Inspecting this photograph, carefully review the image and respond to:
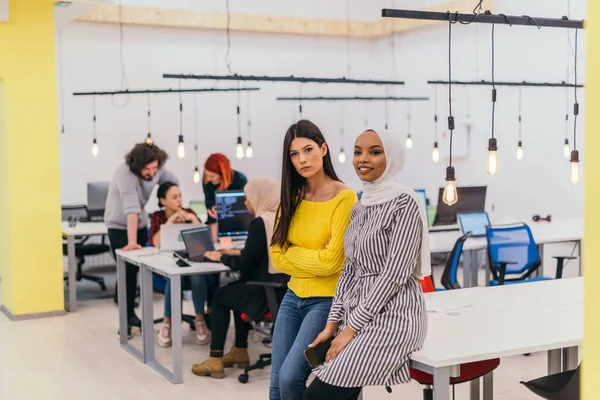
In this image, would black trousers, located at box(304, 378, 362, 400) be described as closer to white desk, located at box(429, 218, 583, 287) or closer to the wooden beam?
white desk, located at box(429, 218, 583, 287)

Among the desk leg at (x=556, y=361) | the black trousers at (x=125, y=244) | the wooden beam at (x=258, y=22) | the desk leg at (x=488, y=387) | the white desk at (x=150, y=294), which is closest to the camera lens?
the desk leg at (x=556, y=361)

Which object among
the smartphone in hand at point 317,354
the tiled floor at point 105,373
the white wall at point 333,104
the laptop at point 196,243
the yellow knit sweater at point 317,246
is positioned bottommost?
the tiled floor at point 105,373

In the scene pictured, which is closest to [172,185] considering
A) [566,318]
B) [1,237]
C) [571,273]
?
[1,237]

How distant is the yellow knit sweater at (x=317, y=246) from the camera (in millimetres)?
3434

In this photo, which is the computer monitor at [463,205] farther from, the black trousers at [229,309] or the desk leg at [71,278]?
the desk leg at [71,278]

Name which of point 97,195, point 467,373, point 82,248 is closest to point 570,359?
point 467,373

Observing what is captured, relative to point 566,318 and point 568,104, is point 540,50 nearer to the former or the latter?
point 568,104

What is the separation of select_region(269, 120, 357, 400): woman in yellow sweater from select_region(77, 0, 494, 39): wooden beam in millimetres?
7525

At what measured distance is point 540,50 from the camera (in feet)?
32.8

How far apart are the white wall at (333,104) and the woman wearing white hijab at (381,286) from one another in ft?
22.7

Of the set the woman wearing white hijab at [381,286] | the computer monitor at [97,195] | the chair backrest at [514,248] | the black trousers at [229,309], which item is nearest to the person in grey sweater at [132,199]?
the black trousers at [229,309]

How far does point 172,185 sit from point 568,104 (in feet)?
17.9

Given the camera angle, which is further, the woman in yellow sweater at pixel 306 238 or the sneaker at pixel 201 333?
the sneaker at pixel 201 333

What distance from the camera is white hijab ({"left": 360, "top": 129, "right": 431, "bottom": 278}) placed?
10.1ft
